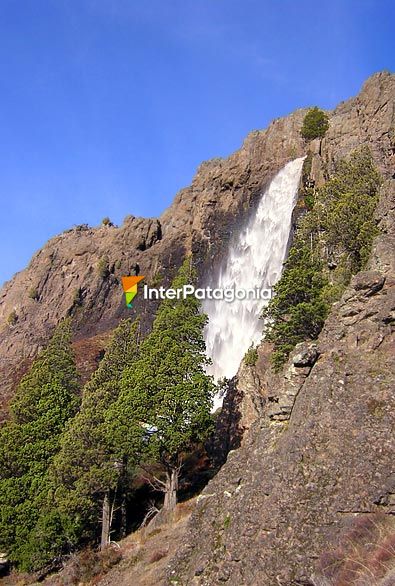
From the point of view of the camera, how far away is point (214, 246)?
7369 centimetres

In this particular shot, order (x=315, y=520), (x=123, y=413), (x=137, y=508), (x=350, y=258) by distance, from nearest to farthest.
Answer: (x=315, y=520)
(x=123, y=413)
(x=137, y=508)
(x=350, y=258)

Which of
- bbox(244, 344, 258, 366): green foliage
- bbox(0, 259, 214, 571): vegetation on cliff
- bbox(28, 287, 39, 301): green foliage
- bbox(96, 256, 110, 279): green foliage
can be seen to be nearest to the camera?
bbox(0, 259, 214, 571): vegetation on cliff

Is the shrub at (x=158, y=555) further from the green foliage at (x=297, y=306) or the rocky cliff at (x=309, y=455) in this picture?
the green foliage at (x=297, y=306)

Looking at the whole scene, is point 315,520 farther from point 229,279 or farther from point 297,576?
point 229,279

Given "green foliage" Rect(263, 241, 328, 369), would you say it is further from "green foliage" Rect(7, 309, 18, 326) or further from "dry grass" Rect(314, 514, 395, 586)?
"green foliage" Rect(7, 309, 18, 326)

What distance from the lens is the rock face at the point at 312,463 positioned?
41.6ft

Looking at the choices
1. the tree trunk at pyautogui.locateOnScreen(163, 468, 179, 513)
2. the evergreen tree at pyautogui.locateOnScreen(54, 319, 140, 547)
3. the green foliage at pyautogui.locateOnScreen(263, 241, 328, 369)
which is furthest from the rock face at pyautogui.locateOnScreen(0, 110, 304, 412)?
the tree trunk at pyautogui.locateOnScreen(163, 468, 179, 513)

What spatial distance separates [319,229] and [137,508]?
24345 mm

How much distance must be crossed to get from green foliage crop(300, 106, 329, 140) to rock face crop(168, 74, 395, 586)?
186 ft

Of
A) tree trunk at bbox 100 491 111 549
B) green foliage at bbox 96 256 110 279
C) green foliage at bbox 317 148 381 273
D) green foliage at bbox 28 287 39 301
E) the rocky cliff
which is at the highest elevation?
green foliage at bbox 96 256 110 279

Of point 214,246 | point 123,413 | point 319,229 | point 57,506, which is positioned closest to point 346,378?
point 123,413

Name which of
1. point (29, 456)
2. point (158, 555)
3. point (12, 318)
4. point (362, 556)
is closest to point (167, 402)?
point (158, 555)

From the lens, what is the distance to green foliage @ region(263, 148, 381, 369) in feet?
99.0

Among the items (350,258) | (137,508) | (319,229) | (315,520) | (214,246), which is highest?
(214,246)
